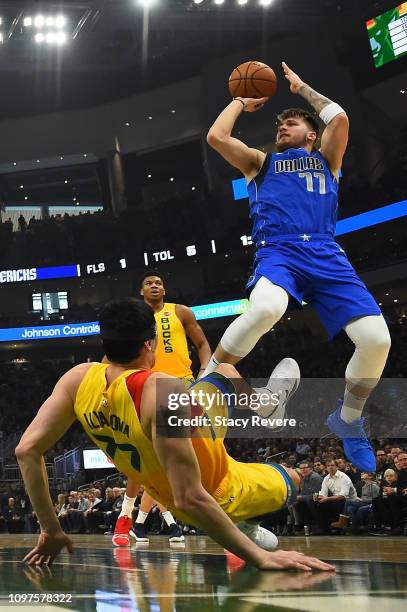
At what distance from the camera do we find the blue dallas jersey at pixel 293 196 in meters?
5.32

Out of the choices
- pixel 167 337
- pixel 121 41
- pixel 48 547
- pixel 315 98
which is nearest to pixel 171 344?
pixel 167 337

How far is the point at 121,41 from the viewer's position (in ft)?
95.5

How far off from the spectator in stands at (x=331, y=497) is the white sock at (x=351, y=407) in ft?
21.3

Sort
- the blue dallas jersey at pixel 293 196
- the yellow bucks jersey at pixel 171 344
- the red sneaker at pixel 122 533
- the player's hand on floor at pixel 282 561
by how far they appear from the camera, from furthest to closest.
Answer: the red sneaker at pixel 122 533 < the yellow bucks jersey at pixel 171 344 < the blue dallas jersey at pixel 293 196 < the player's hand on floor at pixel 282 561

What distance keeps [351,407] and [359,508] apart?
639cm

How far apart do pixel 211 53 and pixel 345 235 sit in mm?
9587

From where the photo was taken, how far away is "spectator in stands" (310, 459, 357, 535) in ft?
37.9

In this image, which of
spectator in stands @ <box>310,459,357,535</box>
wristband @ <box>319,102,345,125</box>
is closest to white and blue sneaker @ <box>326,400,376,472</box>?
wristband @ <box>319,102,345,125</box>

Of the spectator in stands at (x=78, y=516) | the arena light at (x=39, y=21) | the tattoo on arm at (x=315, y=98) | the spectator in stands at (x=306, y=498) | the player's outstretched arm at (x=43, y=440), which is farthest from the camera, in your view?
the arena light at (x=39, y=21)

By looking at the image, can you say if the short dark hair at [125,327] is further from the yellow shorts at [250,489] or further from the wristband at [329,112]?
the wristband at [329,112]

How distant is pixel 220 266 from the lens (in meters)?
30.9

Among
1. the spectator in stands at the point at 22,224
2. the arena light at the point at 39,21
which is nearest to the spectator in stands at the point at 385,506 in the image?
the arena light at the point at 39,21

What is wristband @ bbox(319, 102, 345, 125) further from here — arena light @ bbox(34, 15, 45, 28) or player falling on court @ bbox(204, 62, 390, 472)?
arena light @ bbox(34, 15, 45, 28)

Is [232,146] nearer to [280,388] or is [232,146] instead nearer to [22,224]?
[280,388]
